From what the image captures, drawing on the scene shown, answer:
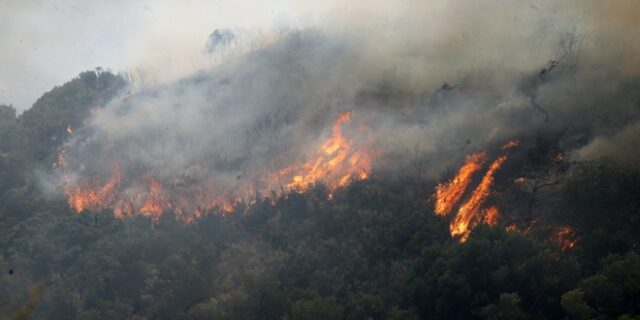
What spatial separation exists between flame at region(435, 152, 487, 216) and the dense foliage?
2701 millimetres

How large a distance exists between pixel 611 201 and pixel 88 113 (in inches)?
5140

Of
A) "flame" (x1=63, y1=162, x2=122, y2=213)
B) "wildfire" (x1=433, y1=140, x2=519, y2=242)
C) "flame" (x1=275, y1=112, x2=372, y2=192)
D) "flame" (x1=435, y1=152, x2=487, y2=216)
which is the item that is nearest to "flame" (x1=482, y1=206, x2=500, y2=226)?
"wildfire" (x1=433, y1=140, x2=519, y2=242)

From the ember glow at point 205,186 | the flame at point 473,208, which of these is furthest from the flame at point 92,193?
the flame at point 473,208

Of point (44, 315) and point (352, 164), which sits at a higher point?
point (352, 164)

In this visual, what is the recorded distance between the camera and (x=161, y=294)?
97.8 m

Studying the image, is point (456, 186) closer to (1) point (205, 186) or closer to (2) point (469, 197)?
(2) point (469, 197)

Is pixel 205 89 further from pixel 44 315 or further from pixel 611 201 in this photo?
pixel 611 201

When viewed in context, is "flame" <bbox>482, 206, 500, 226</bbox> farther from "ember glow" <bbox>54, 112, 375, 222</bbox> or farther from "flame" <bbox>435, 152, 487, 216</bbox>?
"ember glow" <bbox>54, 112, 375, 222</bbox>

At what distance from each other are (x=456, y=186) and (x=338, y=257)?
2762 cm

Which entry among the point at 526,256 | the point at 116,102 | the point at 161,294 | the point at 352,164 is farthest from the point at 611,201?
the point at 116,102

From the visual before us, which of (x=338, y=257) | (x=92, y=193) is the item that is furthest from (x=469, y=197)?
(x=92, y=193)

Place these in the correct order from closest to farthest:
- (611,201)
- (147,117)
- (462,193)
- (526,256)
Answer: (526,256), (611,201), (462,193), (147,117)

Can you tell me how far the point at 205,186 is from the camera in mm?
141875

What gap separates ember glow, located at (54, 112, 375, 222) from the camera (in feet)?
435
